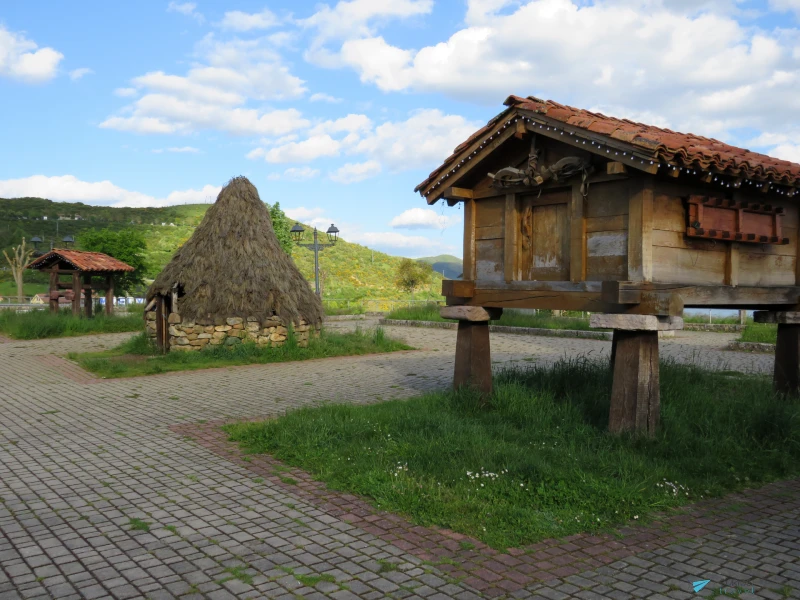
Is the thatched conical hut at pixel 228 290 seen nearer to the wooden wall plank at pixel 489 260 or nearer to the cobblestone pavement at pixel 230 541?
the cobblestone pavement at pixel 230 541

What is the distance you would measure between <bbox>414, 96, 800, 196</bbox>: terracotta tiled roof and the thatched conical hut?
8745 mm

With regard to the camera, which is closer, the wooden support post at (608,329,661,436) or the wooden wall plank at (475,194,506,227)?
the wooden support post at (608,329,661,436)

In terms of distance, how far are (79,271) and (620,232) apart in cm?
2166

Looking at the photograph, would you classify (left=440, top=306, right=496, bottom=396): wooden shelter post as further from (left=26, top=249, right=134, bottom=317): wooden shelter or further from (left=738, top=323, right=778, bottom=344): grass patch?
(left=26, top=249, right=134, bottom=317): wooden shelter

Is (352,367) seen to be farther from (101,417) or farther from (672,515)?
(672,515)

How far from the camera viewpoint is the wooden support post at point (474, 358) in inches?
351

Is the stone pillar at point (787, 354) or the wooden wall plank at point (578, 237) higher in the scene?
the wooden wall plank at point (578, 237)

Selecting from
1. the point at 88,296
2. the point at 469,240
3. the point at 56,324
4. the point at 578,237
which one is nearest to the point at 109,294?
the point at 88,296

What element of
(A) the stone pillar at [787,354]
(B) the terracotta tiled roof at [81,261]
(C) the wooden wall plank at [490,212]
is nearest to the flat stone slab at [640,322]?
(C) the wooden wall plank at [490,212]

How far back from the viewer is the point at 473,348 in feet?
29.3

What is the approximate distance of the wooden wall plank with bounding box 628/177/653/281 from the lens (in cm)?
693

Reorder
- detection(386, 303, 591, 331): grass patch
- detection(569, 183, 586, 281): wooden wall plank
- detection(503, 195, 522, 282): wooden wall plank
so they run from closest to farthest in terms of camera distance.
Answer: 1. detection(569, 183, 586, 281): wooden wall plank
2. detection(503, 195, 522, 282): wooden wall plank
3. detection(386, 303, 591, 331): grass patch

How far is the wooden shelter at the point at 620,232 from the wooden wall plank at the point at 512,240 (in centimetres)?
2

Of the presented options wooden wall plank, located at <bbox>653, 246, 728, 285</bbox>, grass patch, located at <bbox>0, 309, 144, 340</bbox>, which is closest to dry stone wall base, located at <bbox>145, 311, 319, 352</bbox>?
grass patch, located at <bbox>0, 309, 144, 340</bbox>
